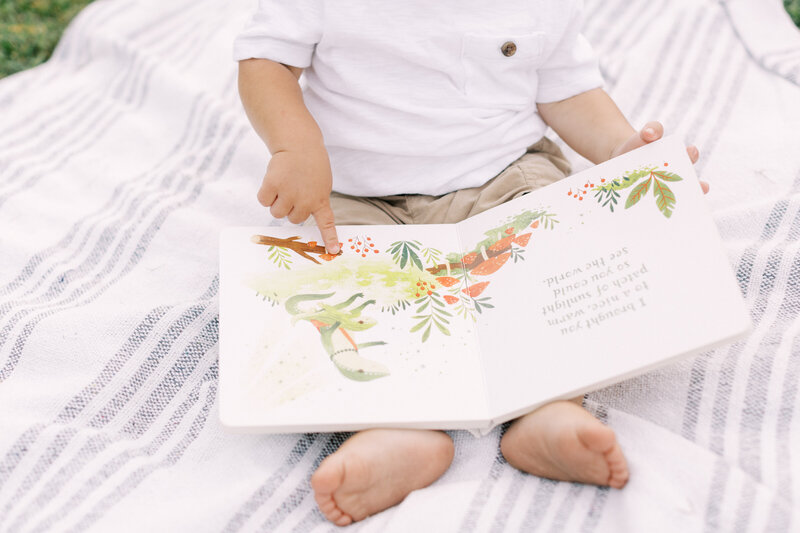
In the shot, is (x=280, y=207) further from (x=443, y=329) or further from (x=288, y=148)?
(x=443, y=329)

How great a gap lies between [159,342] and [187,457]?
136 millimetres

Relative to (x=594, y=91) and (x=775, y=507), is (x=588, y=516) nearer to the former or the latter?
(x=775, y=507)

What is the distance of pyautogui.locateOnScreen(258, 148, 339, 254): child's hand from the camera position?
73 centimetres

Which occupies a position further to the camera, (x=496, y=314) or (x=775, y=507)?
(x=496, y=314)

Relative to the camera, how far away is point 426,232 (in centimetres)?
75

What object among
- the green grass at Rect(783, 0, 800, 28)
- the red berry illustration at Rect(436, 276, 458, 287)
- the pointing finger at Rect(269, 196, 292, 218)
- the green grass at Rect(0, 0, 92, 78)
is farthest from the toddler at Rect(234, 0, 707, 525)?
the green grass at Rect(0, 0, 92, 78)

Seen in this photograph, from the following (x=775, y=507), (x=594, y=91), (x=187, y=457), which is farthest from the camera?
(x=594, y=91)

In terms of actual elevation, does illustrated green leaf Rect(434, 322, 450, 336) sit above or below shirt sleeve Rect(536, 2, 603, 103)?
below

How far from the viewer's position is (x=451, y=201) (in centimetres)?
83

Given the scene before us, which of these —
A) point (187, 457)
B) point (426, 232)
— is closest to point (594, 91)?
point (426, 232)

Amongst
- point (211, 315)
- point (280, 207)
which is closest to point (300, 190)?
point (280, 207)

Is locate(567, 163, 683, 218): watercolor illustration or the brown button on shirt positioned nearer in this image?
locate(567, 163, 683, 218): watercolor illustration

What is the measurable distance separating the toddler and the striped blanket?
16 centimetres

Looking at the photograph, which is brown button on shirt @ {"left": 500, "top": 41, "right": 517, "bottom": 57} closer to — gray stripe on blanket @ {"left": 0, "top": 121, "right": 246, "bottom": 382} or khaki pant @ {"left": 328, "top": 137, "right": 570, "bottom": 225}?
khaki pant @ {"left": 328, "top": 137, "right": 570, "bottom": 225}
